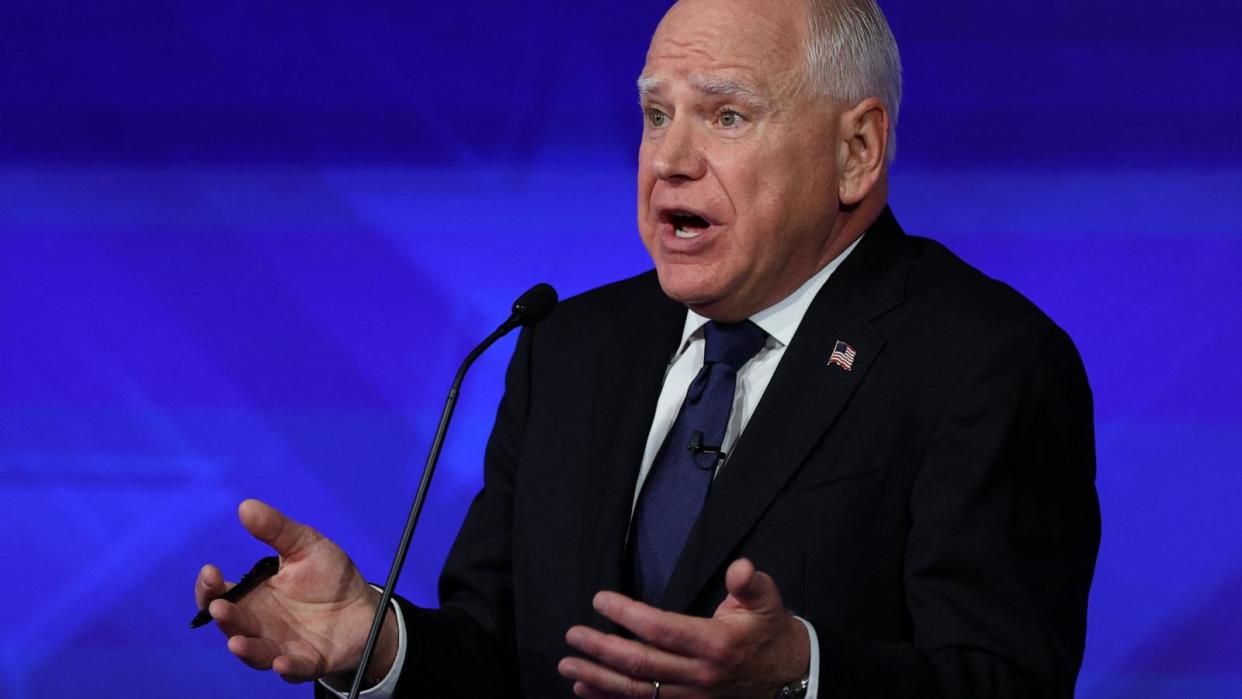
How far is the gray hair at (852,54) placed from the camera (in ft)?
6.64

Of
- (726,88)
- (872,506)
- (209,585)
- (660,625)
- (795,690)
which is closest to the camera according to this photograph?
(660,625)

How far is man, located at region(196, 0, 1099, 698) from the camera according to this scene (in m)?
1.81

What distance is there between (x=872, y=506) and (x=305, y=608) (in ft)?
2.21

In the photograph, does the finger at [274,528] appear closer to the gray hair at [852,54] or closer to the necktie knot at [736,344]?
the necktie knot at [736,344]

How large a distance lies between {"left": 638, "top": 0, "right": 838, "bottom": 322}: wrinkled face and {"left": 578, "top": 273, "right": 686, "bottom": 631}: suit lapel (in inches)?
6.1

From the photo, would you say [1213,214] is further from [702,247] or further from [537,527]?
[537,527]

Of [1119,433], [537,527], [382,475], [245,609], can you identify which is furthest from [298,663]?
[1119,433]

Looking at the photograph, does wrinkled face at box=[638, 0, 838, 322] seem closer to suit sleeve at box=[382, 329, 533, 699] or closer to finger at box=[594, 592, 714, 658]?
suit sleeve at box=[382, 329, 533, 699]

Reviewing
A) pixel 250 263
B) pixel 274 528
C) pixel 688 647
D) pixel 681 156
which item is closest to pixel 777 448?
pixel 681 156

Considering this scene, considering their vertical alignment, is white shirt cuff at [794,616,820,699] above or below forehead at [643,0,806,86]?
below

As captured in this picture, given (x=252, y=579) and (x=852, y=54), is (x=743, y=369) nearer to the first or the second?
(x=852, y=54)

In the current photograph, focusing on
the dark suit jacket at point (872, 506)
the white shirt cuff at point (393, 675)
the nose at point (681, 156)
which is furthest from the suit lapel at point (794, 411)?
the white shirt cuff at point (393, 675)

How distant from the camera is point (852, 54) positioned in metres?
2.05

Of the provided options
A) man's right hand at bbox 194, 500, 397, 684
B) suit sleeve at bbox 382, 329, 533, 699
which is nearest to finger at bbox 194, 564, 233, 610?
man's right hand at bbox 194, 500, 397, 684
